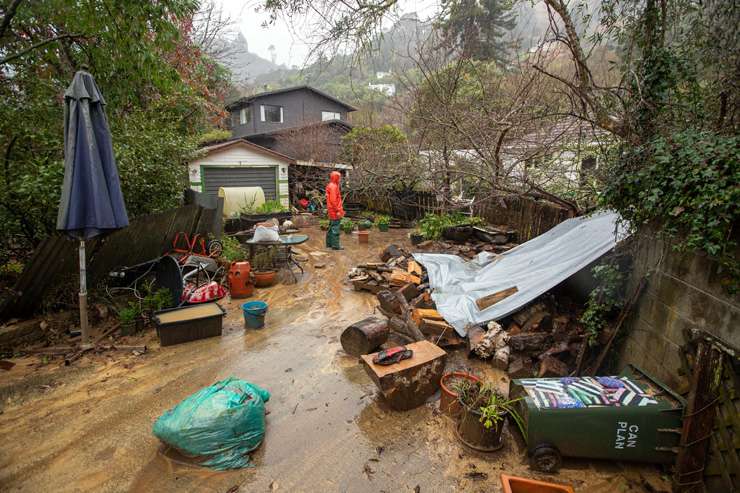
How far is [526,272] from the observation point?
542 cm

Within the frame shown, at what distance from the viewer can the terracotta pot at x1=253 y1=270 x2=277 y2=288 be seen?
7.24 metres

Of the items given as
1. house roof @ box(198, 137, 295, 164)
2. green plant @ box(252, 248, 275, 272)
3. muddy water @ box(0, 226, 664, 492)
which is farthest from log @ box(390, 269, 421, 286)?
house roof @ box(198, 137, 295, 164)

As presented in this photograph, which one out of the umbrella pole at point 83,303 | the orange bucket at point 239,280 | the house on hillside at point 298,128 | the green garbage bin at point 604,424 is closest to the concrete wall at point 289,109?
the house on hillside at point 298,128

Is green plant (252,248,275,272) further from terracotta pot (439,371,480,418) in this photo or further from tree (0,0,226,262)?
terracotta pot (439,371,480,418)

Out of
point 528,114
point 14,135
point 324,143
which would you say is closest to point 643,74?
point 528,114

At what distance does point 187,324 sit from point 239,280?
1787 millimetres

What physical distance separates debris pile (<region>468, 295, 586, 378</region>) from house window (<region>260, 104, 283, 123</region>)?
21.8 m

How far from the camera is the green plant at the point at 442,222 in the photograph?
1003cm

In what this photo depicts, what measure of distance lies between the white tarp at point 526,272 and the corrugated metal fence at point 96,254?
Result: 17.0 feet

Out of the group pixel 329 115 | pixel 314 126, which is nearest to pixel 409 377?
pixel 314 126

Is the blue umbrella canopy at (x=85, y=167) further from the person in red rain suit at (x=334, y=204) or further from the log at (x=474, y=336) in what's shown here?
the person in red rain suit at (x=334, y=204)

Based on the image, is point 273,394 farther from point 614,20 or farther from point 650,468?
point 614,20

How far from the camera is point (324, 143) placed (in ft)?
60.2

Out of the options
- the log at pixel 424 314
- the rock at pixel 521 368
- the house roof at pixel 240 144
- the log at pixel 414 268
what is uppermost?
the house roof at pixel 240 144
